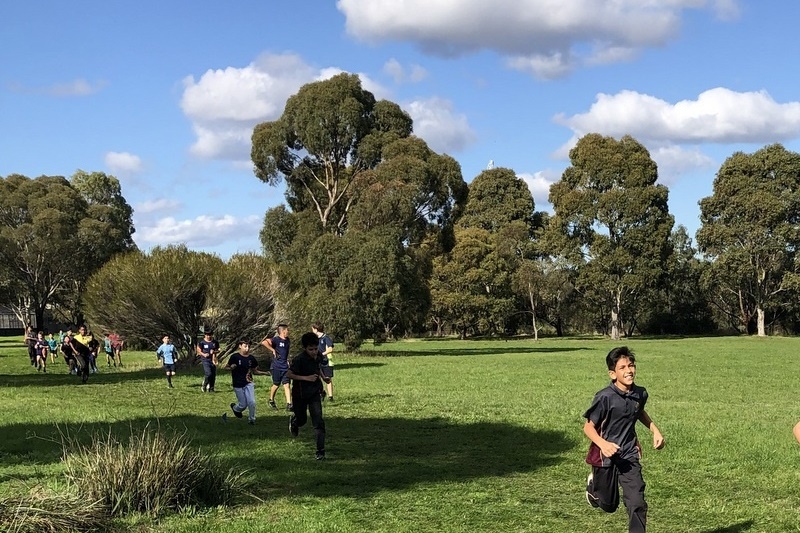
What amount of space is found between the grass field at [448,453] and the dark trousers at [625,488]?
1397 mm

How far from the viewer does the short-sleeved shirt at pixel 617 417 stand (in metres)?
6.23

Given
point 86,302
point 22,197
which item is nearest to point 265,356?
point 86,302

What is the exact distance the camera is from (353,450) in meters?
11.7

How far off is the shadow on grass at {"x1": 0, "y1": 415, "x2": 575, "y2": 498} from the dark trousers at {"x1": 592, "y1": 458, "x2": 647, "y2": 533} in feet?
10.8

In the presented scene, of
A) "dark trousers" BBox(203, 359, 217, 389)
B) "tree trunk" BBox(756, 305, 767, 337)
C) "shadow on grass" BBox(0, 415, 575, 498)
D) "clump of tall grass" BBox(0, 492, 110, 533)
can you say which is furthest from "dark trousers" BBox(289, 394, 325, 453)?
"tree trunk" BBox(756, 305, 767, 337)

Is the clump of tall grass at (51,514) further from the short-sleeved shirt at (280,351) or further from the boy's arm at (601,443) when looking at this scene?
the short-sleeved shirt at (280,351)

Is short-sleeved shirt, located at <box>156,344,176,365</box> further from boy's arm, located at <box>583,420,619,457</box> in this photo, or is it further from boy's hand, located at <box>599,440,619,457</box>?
boy's hand, located at <box>599,440,619,457</box>

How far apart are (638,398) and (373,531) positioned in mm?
2747

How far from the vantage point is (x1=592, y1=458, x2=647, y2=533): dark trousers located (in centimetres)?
609

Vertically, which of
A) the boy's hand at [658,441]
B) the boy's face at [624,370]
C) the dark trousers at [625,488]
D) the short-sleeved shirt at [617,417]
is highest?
the boy's face at [624,370]

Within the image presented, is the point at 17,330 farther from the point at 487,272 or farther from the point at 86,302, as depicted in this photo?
the point at 86,302

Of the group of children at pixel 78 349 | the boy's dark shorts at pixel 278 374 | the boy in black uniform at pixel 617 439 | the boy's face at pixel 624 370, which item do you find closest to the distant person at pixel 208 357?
the boy's dark shorts at pixel 278 374

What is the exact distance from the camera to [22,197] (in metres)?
64.8

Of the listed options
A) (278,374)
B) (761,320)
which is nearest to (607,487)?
(278,374)
